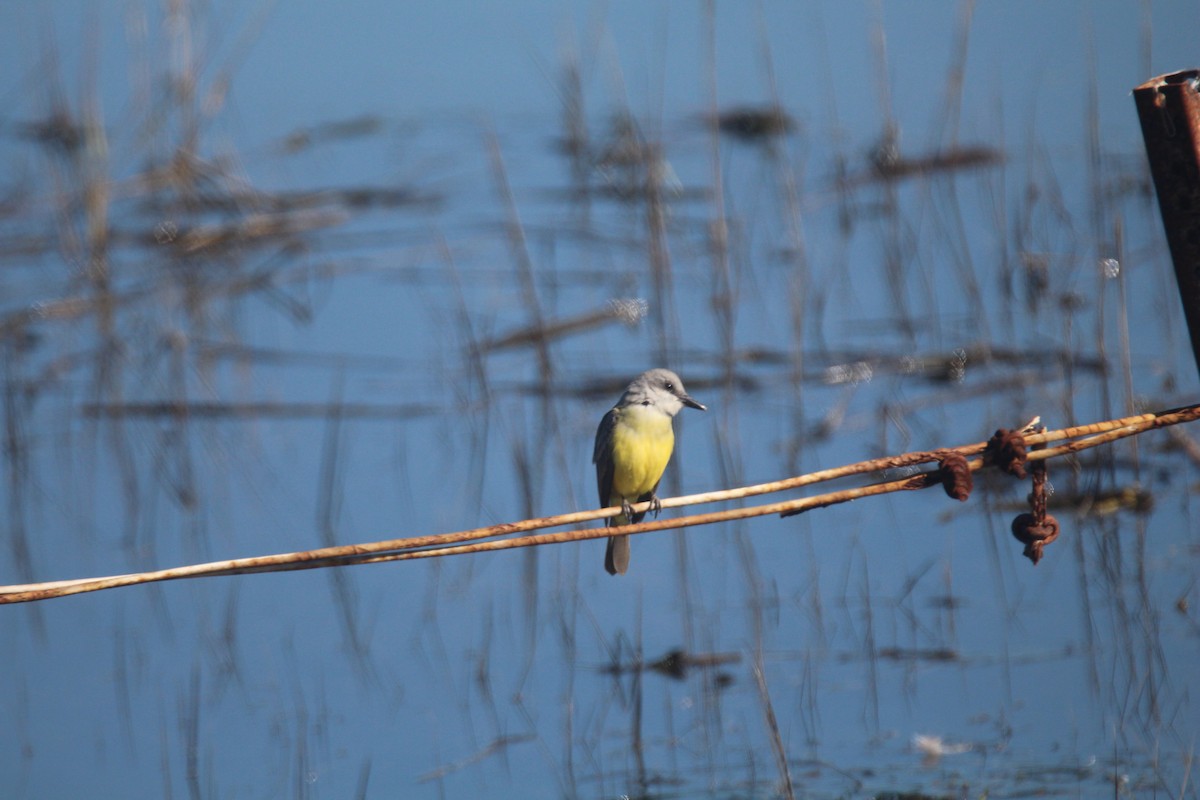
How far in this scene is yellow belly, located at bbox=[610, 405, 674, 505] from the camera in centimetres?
593

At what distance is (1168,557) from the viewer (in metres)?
6.98

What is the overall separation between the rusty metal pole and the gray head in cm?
323

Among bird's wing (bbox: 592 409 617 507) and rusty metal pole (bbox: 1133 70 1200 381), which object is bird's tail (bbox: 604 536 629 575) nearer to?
bird's wing (bbox: 592 409 617 507)

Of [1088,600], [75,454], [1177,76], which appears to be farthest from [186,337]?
[1177,76]

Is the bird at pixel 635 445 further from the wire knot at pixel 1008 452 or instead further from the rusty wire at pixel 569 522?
the wire knot at pixel 1008 452

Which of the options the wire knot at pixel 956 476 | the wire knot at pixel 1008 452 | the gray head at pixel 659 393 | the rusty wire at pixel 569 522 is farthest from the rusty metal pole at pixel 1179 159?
the gray head at pixel 659 393

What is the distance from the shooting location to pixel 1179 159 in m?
3.00

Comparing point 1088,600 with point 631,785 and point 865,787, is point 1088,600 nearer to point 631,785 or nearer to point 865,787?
point 865,787

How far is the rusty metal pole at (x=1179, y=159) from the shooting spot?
117 inches

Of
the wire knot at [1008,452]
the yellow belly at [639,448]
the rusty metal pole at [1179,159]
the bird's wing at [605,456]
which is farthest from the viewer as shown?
the bird's wing at [605,456]

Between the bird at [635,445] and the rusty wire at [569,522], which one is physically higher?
the bird at [635,445]

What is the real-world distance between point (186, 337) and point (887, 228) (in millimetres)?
4741

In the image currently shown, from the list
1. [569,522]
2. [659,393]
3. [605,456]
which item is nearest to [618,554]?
[605,456]

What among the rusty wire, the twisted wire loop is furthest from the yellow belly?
the twisted wire loop
